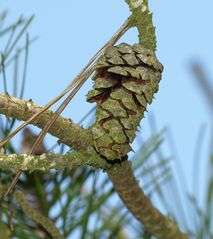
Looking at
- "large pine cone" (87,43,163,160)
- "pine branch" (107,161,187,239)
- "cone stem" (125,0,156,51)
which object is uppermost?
"cone stem" (125,0,156,51)

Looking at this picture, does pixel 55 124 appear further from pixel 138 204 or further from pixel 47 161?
pixel 138 204

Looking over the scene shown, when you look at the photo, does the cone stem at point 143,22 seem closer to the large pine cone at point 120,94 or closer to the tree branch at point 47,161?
the large pine cone at point 120,94

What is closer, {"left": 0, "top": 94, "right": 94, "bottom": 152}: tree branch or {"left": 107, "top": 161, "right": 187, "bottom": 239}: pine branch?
{"left": 0, "top": 94, "right": 94, "bottom": 152}: tree branch

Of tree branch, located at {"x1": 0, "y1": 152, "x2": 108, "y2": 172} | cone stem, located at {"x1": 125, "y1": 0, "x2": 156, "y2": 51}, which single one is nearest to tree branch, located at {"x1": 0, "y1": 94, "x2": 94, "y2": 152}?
tree branch, located at {"x1": 0, "y1": 152, "x2": 108, "y2": 172}

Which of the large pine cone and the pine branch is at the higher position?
the large pine cone

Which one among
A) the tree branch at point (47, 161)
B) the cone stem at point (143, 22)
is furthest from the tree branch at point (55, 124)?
the cone stem at point (143, 22)

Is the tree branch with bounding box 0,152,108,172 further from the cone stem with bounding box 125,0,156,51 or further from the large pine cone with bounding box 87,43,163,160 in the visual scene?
the cone stem with bounding box 125,0,156,51

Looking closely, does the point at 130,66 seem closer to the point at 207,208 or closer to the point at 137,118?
the point at 137,118
